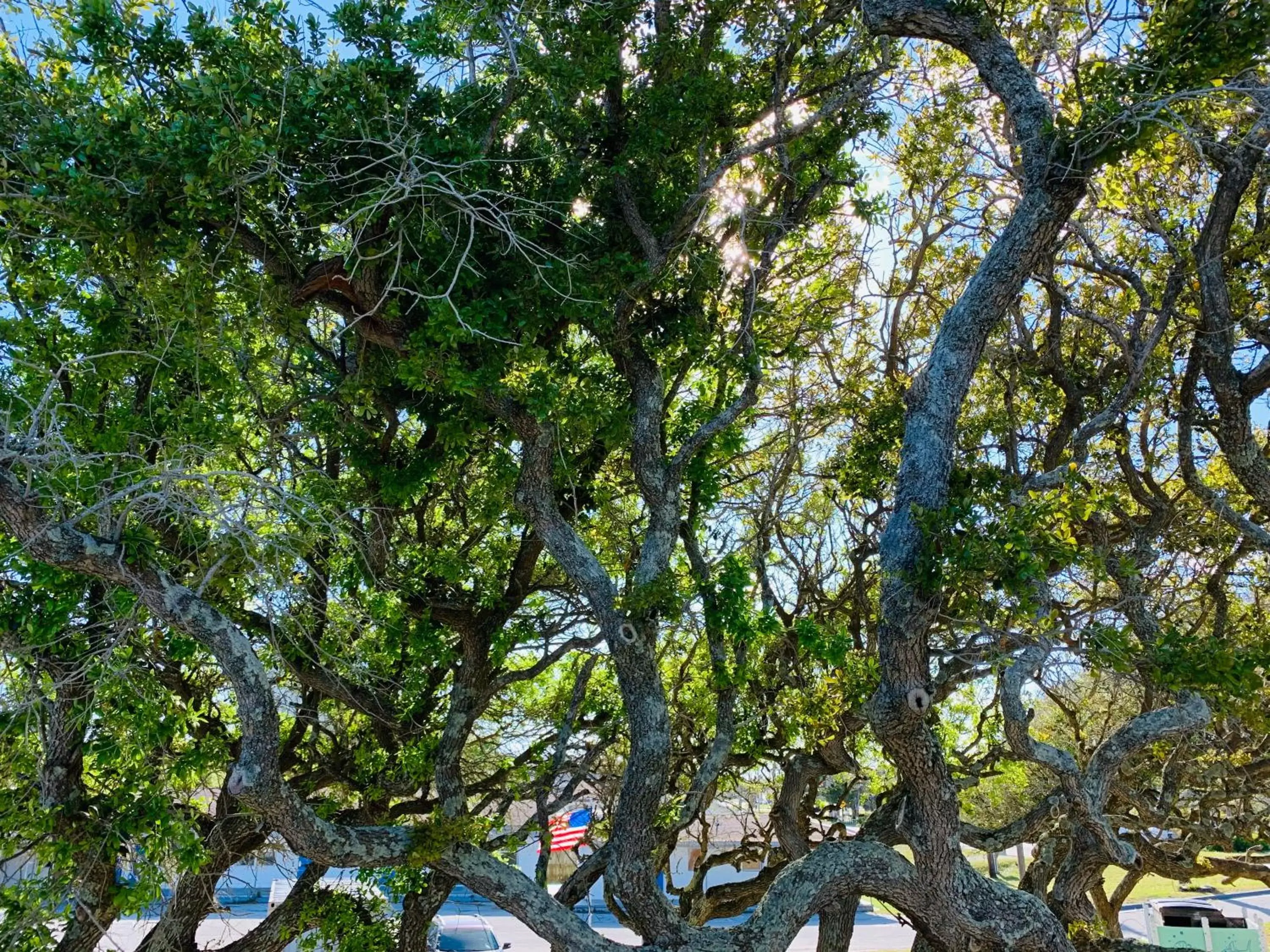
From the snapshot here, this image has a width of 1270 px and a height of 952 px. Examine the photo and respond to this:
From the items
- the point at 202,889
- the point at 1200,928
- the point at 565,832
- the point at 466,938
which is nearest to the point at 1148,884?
the point at 1200,928

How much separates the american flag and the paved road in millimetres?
7697

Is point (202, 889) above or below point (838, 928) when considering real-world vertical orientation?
above

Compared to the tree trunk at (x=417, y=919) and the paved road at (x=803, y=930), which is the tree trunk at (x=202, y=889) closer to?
the tree trunk at (x=417, y=919)

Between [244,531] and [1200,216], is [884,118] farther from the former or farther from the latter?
[244,531]

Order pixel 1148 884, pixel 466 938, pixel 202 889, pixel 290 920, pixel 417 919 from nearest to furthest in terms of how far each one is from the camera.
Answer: pixel 202 889 < pixel 290 920 < pixel 417 919 < pixel 466 938 < pixel 1148 884

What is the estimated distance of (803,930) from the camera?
1819cm

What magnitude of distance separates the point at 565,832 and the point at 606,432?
428cm

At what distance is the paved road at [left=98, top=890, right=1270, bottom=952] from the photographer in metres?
16.3

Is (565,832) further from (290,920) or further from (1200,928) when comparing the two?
(1200,928)

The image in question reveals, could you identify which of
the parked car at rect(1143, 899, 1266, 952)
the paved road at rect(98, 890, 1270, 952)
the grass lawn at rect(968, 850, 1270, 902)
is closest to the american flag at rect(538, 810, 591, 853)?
the paved road at rect(98, 890, 1270, 952)

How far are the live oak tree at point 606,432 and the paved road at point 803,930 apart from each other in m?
10.5

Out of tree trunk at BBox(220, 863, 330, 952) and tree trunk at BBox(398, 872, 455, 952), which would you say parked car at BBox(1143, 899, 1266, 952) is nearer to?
tree trunk at BBox(398, 872, 455, 952)

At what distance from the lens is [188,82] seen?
4.71 meters

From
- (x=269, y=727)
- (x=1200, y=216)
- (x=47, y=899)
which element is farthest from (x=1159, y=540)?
(x=47, y=899)
